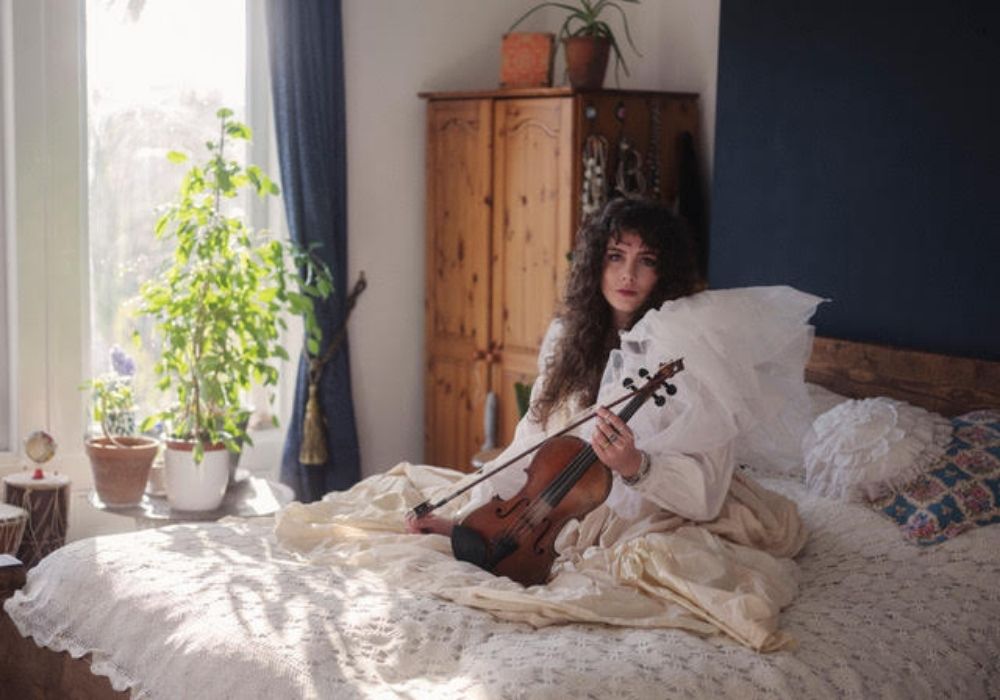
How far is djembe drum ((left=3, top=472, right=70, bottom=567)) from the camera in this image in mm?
4098

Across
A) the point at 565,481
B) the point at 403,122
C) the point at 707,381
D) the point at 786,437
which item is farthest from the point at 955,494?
the point at 403,122

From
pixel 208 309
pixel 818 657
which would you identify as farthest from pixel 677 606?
pixel 208 309

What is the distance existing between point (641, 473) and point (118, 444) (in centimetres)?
204

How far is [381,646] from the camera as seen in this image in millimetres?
2451

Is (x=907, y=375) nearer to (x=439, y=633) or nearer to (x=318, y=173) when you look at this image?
(x=439, y=633)

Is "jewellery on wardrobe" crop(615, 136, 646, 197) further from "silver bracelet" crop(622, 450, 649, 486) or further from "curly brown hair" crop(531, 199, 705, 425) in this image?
"silver bracelet" crop(622, 450, 649, 486)

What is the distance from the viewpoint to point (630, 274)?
3146mm

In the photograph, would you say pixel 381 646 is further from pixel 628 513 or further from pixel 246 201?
pixel 246 201

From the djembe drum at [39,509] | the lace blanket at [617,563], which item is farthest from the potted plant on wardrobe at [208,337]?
the lace blanket at [617,563]

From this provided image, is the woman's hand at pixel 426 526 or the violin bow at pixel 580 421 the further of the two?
the woman's hand at pixel 426 526

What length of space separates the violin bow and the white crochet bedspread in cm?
22

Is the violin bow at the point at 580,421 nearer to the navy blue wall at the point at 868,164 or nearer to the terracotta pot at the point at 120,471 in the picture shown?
the navy blue wall at the point at 868,164

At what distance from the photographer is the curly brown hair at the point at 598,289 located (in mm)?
3150

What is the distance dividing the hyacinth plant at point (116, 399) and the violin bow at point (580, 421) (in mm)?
1611
